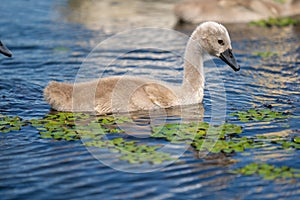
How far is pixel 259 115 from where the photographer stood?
24.2 ft

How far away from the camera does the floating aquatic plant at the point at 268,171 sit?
5686 mm

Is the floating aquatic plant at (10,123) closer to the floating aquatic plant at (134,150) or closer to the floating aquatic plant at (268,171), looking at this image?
the floating aquatic plant at (134,150)

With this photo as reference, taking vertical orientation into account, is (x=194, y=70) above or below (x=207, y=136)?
above

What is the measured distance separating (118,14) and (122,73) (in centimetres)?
461

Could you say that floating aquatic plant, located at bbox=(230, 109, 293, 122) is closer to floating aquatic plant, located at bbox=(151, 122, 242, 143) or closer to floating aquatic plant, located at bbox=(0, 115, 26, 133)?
floating aquatic plant, located at bbox=(151, 122, 242, 143)

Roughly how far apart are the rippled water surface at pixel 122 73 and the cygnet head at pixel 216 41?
0.59m

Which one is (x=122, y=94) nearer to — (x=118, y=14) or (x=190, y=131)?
(x=190, y=131)

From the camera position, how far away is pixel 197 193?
5.41 metres

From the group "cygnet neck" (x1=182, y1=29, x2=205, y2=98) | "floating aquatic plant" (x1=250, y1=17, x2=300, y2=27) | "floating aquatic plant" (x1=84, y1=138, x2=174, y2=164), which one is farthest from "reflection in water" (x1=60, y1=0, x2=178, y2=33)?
"floating aquatic plant" (x1=84, y1=138, x2=174, y2=164)

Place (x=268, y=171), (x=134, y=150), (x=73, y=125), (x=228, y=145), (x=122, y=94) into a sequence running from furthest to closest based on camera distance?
(x=122, y=94)
(x=73, y=125)
(x=228, y=145)
(x=134, y=150)
(x=268, y=171)

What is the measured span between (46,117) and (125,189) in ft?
7.00

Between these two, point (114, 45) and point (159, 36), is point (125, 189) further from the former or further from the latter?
point (159, 36)

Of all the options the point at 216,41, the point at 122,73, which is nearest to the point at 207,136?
the point at 216,41

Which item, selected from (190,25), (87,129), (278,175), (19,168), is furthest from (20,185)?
(190,25)
